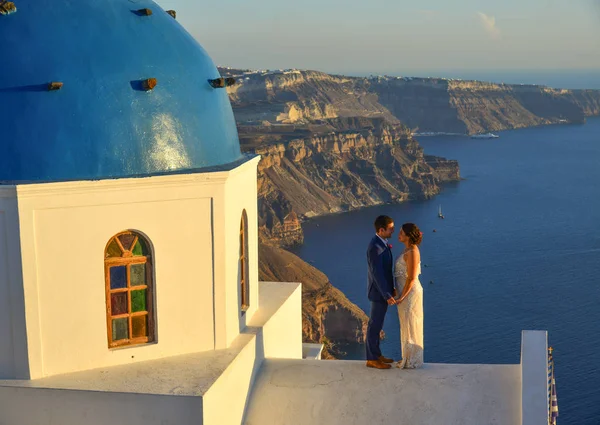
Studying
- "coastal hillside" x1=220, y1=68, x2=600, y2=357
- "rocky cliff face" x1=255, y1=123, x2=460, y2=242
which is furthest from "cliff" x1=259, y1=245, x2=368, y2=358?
"rocky cliff face" x1=255, y1=123, x2=460, y2=242

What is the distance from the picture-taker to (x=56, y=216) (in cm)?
847

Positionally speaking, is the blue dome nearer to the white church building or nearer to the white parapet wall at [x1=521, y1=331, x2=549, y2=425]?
the white church building

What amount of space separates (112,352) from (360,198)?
81233 mm

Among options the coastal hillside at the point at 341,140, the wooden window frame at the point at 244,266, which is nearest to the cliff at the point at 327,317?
the coastal hillside at the point at 341,140

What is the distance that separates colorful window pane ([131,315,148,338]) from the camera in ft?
29.9

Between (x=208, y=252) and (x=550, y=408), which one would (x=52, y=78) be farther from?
(x=550, y=408)

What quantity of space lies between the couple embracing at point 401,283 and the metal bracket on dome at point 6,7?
14.3ft

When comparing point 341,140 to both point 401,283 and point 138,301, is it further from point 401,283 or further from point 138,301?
point 138,301

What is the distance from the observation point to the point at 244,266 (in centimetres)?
1054

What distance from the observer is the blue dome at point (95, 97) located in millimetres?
8484

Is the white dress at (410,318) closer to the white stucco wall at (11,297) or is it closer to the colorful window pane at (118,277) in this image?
the colorful window pane at (118,277)

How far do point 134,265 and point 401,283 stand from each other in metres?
2.84

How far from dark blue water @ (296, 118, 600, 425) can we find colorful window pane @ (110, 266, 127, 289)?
27.8m

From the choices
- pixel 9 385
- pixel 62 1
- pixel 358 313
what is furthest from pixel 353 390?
pixel 358 313
